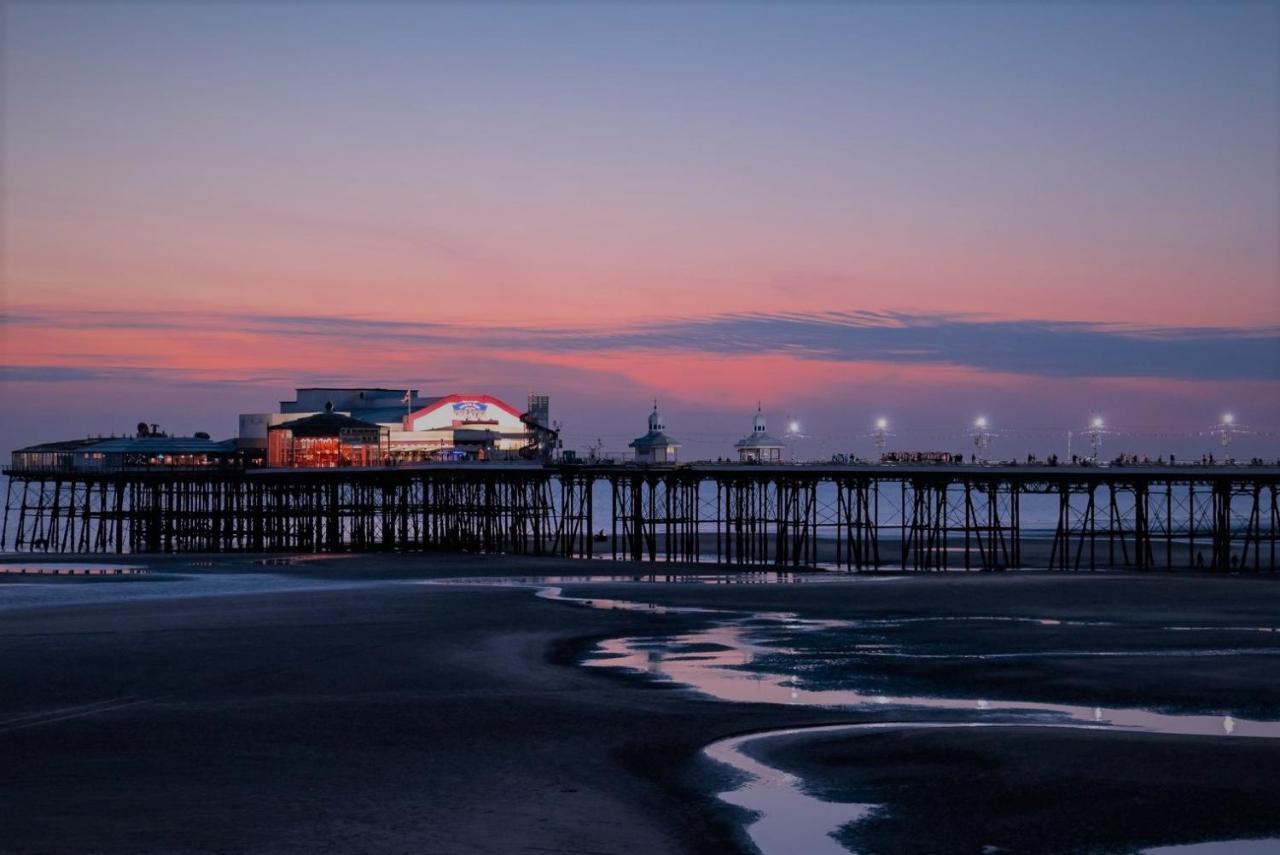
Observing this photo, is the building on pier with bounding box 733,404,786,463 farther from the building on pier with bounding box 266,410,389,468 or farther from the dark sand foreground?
the dark sand foreground

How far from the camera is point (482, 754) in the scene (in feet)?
66.3

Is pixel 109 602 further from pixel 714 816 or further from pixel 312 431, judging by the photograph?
pixel 312 431

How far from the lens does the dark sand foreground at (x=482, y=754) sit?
16203mm

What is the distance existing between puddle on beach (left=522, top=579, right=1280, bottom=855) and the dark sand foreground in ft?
1.53

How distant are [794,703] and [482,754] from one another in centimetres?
631

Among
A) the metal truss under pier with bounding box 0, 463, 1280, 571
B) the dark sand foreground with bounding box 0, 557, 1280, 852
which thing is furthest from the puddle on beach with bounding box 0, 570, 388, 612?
the metal truss under pier with bounding box 0, 463, 1280, 571

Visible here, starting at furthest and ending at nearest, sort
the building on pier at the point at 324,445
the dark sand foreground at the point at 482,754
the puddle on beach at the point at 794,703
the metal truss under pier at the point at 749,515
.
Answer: the building on pier at the point at 324,445
the metal truss under pier at the point at 749,515
the puddle on beach at the point at 794,703
the dark sand foreground at the point at 482,754

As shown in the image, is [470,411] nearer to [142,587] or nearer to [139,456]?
[139,456]

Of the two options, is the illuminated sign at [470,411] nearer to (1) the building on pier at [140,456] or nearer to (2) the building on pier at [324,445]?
(2) the building on pier at [324,445]

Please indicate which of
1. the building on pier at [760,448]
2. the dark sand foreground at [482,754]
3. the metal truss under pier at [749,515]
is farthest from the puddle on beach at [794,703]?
the building on pier at [760,448]

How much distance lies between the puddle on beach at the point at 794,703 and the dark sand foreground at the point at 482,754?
47 cm

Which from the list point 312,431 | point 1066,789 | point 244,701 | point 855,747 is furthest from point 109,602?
point 312,431

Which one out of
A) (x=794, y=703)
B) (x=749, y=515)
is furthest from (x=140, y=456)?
(x=794, y=703)

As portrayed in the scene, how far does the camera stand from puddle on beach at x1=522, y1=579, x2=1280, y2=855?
54.3ft
